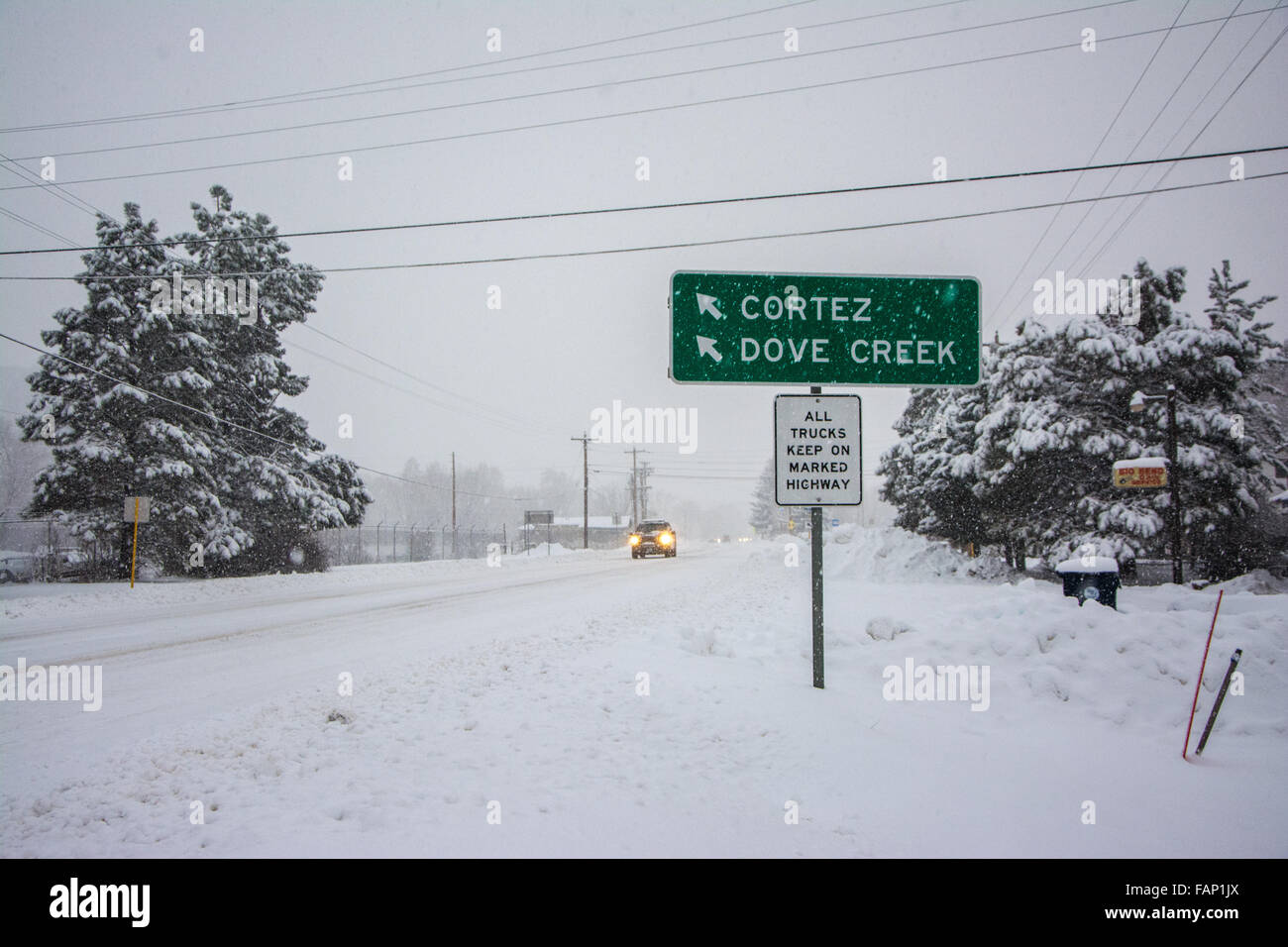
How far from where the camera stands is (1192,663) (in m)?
6.41

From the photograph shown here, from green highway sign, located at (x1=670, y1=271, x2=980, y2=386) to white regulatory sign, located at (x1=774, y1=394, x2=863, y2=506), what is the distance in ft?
0.76

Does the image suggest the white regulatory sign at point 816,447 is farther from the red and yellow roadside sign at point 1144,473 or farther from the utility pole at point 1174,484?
the utility pole at point 1174,484

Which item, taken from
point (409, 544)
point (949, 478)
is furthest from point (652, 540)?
point (409, 544)

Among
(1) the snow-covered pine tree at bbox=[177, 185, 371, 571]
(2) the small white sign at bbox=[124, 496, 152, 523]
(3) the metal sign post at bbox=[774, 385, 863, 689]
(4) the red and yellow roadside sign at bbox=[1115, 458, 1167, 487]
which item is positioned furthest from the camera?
(1) the snow-covered pine tree at bbox=[177, 185, 371, 571]

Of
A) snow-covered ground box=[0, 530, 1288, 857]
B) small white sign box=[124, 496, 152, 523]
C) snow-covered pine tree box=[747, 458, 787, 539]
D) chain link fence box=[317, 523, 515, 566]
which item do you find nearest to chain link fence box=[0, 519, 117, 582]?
small white sign box=[124, 496, 152, 523]

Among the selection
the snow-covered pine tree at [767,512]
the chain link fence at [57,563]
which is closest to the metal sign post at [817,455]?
the chain link fence at [57,563]

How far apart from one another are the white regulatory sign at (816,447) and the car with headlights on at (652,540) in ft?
97.0

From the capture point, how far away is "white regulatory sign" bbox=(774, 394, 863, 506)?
254 inches

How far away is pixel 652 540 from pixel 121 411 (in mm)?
22857

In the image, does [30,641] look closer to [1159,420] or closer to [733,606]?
[733,606]

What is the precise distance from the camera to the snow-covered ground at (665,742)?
3.57m

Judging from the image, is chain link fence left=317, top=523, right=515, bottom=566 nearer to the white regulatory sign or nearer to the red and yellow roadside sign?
the white regulatory sign

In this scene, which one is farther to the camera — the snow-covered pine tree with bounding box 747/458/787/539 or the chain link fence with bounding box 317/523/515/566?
the snow-covered pine tree with bounding box 747/458/787/539
